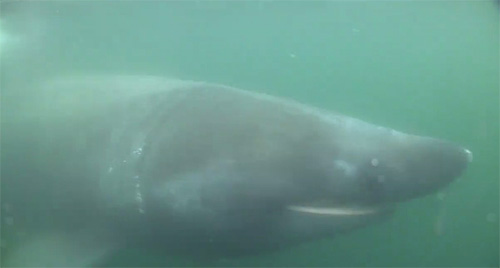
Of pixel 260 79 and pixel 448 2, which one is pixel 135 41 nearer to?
pixel 260 79

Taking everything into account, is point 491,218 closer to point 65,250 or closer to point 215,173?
point 215,173

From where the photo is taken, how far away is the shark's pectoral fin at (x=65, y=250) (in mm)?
5105

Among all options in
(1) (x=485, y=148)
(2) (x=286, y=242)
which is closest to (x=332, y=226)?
(2) (x=286, y=242)

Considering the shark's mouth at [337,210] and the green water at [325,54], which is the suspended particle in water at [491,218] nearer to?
the green water at [325,54]

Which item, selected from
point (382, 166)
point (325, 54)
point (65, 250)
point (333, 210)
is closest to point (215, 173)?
point (333, 210)

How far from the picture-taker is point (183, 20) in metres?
14.7

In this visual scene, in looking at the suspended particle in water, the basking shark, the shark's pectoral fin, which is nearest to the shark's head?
the basking shark

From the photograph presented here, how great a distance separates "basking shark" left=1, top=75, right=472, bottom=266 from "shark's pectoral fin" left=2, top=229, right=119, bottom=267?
12mm

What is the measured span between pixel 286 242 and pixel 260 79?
9.95m

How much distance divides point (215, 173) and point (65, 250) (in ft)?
6.59

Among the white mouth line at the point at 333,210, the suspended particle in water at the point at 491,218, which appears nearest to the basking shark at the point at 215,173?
the white mouth line at the point at 333,210

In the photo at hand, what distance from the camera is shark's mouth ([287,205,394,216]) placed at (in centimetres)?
432

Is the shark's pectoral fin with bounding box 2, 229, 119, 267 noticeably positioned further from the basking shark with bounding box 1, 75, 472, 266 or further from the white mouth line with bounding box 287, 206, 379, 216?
the white mouth line with bounding box 287, 206, 379, 216

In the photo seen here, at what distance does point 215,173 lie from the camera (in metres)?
4.29
